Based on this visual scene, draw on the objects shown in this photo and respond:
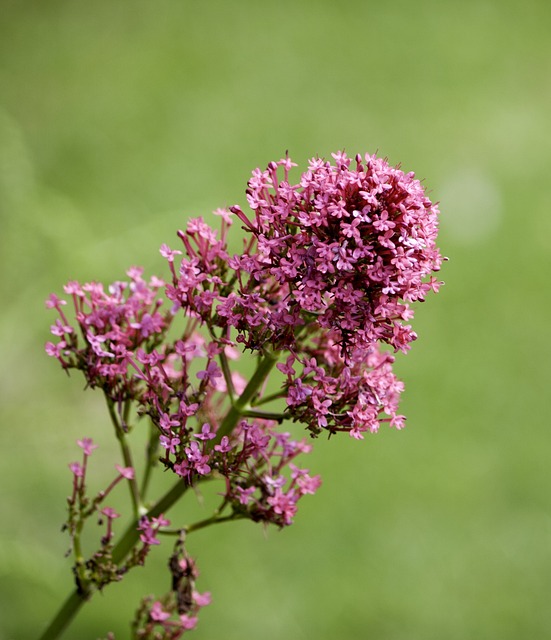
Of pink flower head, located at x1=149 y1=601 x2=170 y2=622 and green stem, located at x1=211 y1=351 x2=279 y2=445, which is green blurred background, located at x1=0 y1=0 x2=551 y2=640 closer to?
pink flower head, located at x1=149 y1=601 x2=170 y2=622

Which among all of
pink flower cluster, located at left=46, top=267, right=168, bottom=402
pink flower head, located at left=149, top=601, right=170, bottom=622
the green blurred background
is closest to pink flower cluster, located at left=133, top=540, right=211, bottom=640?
pink flower head, located at left=149, top=601, right=170, bottom=622

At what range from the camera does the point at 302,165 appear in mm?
4508

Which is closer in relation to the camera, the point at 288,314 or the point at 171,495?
the point at 288,314

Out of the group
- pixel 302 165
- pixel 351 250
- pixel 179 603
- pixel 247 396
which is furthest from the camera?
pixel 302 165

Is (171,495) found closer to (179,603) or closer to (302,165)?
(179,603)

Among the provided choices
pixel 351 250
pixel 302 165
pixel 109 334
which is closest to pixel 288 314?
pixel 351 250

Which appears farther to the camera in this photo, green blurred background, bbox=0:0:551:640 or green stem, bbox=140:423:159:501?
green blurred background, bbox=0:0:551:640

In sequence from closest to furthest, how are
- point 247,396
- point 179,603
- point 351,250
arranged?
1. point 351,250
2. point 247,396
3. point 179,603

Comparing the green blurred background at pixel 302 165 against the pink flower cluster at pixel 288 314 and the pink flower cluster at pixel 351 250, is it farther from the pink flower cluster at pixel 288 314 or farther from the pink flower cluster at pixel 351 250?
the pink flower cluster at pixel 351 250

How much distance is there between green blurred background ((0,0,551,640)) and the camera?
335cm

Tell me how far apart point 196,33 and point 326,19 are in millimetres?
890

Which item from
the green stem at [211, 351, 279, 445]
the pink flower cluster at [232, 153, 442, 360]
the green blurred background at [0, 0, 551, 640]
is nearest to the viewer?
the pink flower cluster at [232, 153, 442, 360]

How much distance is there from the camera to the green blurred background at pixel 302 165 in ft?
11.0

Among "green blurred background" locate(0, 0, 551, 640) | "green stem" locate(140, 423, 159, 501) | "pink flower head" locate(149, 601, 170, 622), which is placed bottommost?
"pink flower head" locate(149, 601, 170, 622)
